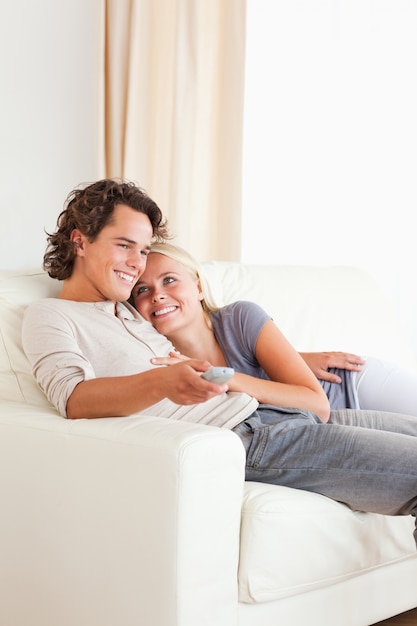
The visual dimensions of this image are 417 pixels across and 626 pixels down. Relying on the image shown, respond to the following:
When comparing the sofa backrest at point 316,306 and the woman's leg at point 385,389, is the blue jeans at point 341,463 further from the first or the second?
the sofa backrest at point 316,306

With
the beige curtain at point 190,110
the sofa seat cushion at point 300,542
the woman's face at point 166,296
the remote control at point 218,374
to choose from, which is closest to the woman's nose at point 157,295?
the woman's face at point 166,296

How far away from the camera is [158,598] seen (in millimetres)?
1415

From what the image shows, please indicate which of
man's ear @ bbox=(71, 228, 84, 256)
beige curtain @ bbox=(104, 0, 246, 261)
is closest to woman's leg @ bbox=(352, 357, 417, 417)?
man's ear @ bbox=(71, 228, 84, 256)

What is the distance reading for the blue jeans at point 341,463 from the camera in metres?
1.66

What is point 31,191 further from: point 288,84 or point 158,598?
point 158,598

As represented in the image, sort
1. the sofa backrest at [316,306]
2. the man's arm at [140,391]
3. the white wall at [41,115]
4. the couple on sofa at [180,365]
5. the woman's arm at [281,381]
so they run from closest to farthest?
1. the man's arm at [140,391]
2. the couple on sofa at [180,365]
3. the woman's arm at [281,381]
4. the sofa backrest at [316,306]
5. the white wall at [41,115]

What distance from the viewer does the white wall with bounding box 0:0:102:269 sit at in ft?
8.87

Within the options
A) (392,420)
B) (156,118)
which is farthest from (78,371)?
(156,118)

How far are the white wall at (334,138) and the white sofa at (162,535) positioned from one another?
1.49m

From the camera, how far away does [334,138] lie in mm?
3203

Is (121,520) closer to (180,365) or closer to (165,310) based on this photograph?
(180,365)

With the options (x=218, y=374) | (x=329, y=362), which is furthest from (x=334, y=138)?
(x=218, y=374)

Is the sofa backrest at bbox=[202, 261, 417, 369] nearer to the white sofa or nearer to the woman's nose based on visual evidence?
the woman's nose

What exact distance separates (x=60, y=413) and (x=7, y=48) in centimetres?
145
